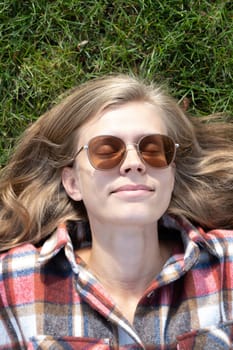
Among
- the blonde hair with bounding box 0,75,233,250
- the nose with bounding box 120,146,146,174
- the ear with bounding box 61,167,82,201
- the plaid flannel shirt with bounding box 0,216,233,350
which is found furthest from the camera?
the blonde hair with bounding box 0,75,233,250

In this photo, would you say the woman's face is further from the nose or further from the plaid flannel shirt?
the plaid flannel shirt

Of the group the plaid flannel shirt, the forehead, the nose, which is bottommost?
the plaid flannel shirt

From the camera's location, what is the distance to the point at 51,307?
11.6 feet

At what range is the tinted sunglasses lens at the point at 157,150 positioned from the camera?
3268 mm

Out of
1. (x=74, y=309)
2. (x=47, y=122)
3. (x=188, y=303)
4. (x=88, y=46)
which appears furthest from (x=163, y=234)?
(x=88, y=46)

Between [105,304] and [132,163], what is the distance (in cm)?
83

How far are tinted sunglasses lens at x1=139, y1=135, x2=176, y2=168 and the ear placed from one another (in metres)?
0.53

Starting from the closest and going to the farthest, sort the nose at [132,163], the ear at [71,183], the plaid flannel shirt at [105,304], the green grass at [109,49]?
the nose at [132,163]
the plaid flannel shirt at [105,304]
the ear at [71,183]
the green grass at [109,49]

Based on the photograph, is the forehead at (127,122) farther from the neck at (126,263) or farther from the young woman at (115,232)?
the neck at (126,263)

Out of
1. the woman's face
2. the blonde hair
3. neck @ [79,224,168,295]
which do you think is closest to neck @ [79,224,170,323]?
neck @ [79,224,168,295]

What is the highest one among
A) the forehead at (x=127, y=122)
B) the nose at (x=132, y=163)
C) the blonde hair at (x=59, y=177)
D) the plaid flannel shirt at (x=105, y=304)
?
the forehead at (x=127, y=122)

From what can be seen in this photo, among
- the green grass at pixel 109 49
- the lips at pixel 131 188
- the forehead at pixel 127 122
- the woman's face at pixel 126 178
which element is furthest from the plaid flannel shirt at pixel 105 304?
the green grass at pixel 109 49

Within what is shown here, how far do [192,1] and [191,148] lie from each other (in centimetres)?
112

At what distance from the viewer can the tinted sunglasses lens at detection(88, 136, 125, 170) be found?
3.24 meters
